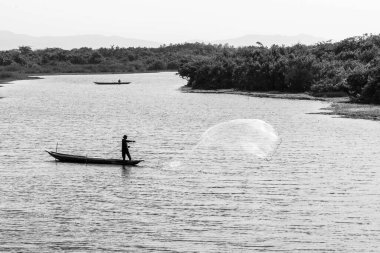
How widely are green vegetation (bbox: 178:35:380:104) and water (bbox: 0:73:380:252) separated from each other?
40912mm

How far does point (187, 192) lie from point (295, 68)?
10939 cm

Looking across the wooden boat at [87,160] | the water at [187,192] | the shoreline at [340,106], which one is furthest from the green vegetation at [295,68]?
the wooden boat at [87,160]

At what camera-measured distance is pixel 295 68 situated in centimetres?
15725

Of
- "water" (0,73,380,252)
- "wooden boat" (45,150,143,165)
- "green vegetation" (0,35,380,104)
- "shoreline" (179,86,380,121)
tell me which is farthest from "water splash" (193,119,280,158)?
"green vegetation" (0,35,380,104)

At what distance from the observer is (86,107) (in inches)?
5231

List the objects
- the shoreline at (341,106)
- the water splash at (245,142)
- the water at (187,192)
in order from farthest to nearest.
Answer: the shoreline at (341,106)
the water splash at (245,142)
the water at (187,192)

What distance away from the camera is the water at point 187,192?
3891 centimetres

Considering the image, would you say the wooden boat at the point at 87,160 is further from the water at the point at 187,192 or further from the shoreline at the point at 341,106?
the shoreline at the point at 341,106

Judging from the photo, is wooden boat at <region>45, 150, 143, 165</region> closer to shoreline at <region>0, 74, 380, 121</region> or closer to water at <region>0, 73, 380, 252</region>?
water at <region>0, 73, 380, 252</region>

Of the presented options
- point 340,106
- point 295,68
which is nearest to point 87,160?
point 340,106

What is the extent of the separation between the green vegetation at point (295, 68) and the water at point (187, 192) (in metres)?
→ 40.9

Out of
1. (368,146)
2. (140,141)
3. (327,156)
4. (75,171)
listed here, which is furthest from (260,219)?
(140,141)

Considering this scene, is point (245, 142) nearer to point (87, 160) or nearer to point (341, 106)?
point (87, 160)

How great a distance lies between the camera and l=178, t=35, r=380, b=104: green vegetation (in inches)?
5453
